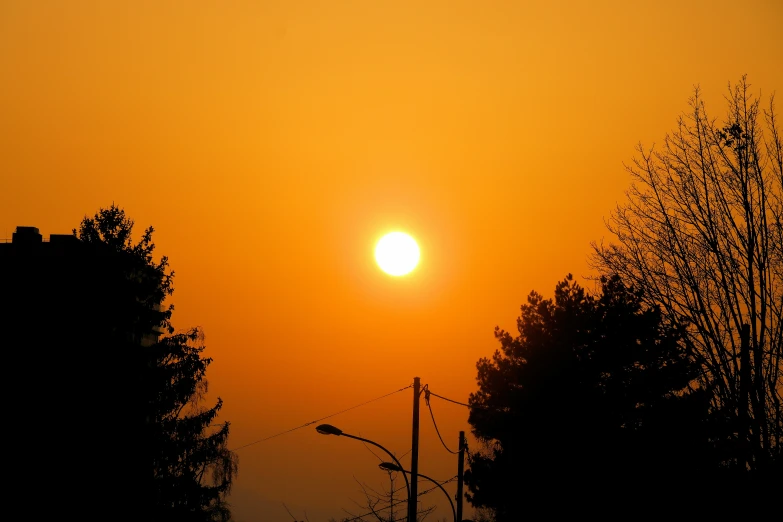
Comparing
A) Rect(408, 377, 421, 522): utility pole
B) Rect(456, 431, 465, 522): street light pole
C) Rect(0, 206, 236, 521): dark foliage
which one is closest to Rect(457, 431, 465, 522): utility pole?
Rect(456, 431, 465, 522): street light pole

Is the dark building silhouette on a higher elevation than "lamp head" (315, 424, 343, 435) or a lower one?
higher

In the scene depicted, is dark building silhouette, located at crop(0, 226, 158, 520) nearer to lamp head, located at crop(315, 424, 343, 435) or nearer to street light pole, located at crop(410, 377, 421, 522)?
lamp head, located at crop(315, 424, 343, 435)

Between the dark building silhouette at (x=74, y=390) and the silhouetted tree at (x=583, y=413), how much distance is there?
49.7ft

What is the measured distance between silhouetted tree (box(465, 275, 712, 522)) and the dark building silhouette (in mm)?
15140

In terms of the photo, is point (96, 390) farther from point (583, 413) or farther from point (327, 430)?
point (583, 413)

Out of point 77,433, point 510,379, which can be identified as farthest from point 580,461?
point 77,433

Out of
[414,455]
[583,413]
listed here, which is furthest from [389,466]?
[583,413]

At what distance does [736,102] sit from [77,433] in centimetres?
2681

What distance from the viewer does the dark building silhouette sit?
34.8m

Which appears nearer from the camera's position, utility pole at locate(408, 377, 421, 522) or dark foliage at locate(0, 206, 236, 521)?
utility pole at locate(408, 377, 421, 522)

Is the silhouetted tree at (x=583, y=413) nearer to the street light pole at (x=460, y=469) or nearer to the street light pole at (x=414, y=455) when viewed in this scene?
the street light pole at (x=460, y=469)

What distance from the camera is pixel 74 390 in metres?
36.6

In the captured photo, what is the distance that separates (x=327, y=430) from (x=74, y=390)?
12.0 meters

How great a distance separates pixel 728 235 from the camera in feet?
79.8
